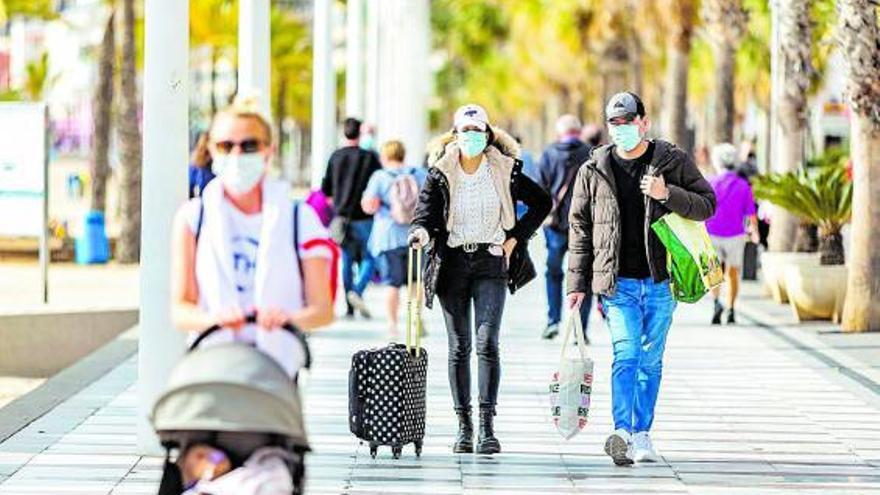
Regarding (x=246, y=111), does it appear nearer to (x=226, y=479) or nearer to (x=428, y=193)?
(x=226, y=479)

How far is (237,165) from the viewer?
7.12 metres

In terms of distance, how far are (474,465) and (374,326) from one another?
28.9ft

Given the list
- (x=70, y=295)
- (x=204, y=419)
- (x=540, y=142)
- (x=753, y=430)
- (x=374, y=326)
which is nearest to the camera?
(x=204, y=419)

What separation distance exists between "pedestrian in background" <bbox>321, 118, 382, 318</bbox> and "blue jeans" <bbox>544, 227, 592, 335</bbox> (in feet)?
6.31

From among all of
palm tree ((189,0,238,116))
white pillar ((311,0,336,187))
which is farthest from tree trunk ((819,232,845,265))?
A: palm tree ((189,0,238,116))

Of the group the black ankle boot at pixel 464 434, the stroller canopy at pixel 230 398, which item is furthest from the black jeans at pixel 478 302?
the stroller canopy at pixel 230 398

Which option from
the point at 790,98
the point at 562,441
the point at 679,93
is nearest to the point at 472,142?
the point at 562,441

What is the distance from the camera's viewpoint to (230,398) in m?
6.61

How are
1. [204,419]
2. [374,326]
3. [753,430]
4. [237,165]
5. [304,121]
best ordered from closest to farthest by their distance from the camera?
1. [204,419]
2. [237,165]
3. [753,430]
4. [374,326]
5. [304,121]

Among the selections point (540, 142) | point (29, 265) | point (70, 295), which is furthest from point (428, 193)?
point (540, 142)

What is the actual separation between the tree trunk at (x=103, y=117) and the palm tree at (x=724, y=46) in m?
8.42

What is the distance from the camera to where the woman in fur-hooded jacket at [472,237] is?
11406mm

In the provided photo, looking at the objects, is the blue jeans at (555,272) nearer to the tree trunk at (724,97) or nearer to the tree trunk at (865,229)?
the tree trunk at (865,229)

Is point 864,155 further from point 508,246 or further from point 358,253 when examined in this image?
point 508,246
